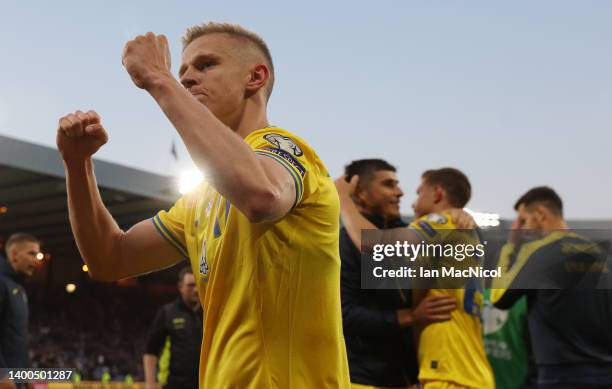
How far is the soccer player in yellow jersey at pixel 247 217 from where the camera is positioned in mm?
1875

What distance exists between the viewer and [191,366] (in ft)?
24.6

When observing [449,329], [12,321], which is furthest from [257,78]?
[12,321]

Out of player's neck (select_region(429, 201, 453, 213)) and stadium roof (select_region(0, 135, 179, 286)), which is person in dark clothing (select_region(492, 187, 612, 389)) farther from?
stadium roof (select_region(0, 135, 179, 286))

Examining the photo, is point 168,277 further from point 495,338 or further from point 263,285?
point 263,285

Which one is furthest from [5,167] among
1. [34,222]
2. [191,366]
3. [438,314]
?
[438,314]

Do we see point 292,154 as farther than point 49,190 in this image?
No

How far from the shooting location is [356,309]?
175 inches

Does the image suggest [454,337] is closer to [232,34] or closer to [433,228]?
[433,228]

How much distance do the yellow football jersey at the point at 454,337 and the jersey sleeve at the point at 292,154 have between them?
101 inches

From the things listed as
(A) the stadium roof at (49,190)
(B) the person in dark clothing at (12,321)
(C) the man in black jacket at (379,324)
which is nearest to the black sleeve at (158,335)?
(B) the person in dark clothing at (12,321)

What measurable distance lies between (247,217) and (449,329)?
116 inches

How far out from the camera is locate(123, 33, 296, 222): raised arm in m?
1.83

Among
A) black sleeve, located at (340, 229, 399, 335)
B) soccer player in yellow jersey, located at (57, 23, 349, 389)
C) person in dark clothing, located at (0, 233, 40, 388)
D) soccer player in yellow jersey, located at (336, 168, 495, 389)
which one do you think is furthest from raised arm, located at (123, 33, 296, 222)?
person in dark clothing, located at (0, 233, 40, 388)

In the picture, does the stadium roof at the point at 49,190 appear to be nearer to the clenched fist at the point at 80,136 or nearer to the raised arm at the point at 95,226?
the raised arm at the point at 95,226
